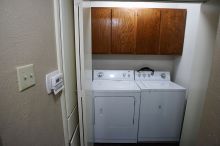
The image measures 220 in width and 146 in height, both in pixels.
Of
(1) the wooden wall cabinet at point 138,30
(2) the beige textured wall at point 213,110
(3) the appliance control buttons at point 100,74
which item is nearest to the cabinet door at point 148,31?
(1) the wooden wall cabinet at point 138,30

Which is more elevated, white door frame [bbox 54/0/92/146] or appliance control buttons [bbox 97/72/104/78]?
white door frame [bbox 54/0/92/146]

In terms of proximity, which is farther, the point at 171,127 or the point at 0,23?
the point at 171,127

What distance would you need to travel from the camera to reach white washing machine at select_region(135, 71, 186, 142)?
190cm

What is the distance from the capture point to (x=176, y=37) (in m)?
2.11

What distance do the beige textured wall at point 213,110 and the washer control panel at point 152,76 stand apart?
1.45m

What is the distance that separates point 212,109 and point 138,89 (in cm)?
108

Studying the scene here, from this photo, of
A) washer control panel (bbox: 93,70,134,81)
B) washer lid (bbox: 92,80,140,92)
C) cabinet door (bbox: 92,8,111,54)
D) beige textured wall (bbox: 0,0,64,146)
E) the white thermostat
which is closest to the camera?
beige textured wall (bbox: 0,0,64,146)

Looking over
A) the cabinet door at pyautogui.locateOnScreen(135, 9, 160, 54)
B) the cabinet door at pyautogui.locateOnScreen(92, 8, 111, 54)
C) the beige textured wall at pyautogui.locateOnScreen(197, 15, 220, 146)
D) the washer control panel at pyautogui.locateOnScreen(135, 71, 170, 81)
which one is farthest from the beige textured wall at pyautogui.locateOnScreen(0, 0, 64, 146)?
the washer control panel at pyautogui.locateOnScreen(135, 71, 170, 81)

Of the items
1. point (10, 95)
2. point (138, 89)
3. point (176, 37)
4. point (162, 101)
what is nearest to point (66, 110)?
point (10, 95)

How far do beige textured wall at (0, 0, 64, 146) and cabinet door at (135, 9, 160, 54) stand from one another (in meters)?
1.60

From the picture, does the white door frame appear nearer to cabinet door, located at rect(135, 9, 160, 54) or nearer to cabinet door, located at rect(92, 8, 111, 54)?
cabinet door, located at rect(92, 8, 111, 54)

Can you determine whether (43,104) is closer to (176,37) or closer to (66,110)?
(66,110)

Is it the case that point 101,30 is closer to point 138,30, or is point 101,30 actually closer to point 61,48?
point 138,30

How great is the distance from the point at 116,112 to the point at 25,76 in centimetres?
156
